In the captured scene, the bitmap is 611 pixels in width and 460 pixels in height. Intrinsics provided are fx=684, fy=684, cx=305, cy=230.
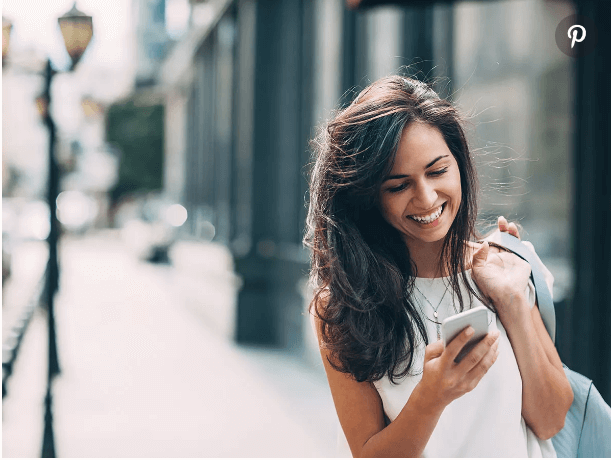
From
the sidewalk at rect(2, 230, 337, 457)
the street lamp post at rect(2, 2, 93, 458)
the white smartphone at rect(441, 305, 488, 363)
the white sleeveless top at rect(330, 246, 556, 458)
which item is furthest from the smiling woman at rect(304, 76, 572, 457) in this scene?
the sidewalk at rect(2, 230, 337, 457)

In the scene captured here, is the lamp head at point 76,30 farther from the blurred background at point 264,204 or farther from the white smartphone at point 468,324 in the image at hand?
the white smartphone at point 468,324

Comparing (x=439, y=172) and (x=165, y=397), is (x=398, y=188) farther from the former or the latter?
(x=165, y=397)

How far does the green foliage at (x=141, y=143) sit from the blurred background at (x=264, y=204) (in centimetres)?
3173

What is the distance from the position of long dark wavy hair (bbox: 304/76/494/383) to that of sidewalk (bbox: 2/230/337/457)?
4.15m

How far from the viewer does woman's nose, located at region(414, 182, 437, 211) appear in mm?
1783

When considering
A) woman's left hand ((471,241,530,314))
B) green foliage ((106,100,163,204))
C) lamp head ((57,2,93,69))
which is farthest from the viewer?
green foliage ((106,100,163,204))

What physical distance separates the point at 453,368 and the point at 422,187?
1.54ft

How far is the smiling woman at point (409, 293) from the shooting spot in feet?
5.92

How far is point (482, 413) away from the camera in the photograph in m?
1.87

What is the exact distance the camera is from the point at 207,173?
19.7 m

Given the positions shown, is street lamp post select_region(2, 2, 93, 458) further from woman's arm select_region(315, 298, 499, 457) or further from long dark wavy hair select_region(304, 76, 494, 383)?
woman's arm select_region(315, 298, 499, 457)

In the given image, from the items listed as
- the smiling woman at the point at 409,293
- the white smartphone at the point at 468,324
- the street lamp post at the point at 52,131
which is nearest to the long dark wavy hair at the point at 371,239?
the smiling woman at the point at 409,293

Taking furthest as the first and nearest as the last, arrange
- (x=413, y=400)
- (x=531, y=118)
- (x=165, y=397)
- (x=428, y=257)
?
1. (x=165, y=397)
2. (x=531, y=118)
3. (x=428, y=257)
4. (x=413, y=400)

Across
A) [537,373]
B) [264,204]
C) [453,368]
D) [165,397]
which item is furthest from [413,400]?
[264,204]
